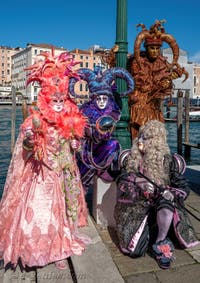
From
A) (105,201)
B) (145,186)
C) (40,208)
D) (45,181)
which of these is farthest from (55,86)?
(105,201)

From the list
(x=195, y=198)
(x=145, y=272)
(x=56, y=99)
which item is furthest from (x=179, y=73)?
(x=145, y=272)

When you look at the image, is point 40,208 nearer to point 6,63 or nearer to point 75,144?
point 75,144

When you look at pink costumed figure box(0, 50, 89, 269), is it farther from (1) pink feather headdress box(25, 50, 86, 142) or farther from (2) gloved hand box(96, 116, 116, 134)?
(2) gloved hand box(96, 116, 116, 134)

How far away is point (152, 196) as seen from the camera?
2920 mm

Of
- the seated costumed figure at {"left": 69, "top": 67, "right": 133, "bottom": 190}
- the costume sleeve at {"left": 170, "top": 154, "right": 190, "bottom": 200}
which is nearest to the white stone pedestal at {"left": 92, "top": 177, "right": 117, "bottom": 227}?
the seated costumed figure at {"left": 69, "top": 67, "right": 133, "bottom": 190}

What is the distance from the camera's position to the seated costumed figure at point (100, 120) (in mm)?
3504

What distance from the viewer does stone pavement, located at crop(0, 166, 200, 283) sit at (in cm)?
256

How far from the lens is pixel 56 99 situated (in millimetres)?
2889

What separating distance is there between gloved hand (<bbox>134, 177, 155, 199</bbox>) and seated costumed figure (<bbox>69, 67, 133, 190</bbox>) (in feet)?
2.27

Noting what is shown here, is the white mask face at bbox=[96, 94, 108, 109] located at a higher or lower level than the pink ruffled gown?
higher

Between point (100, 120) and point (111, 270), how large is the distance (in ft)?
5.09

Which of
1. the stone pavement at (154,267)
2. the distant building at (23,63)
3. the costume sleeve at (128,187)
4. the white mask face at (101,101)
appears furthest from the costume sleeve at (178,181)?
the distant building at (23,63)

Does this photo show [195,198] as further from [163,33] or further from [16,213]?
[16,213]

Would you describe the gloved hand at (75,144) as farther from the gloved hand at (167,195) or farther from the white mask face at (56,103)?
the gloved hand at (167,195)
